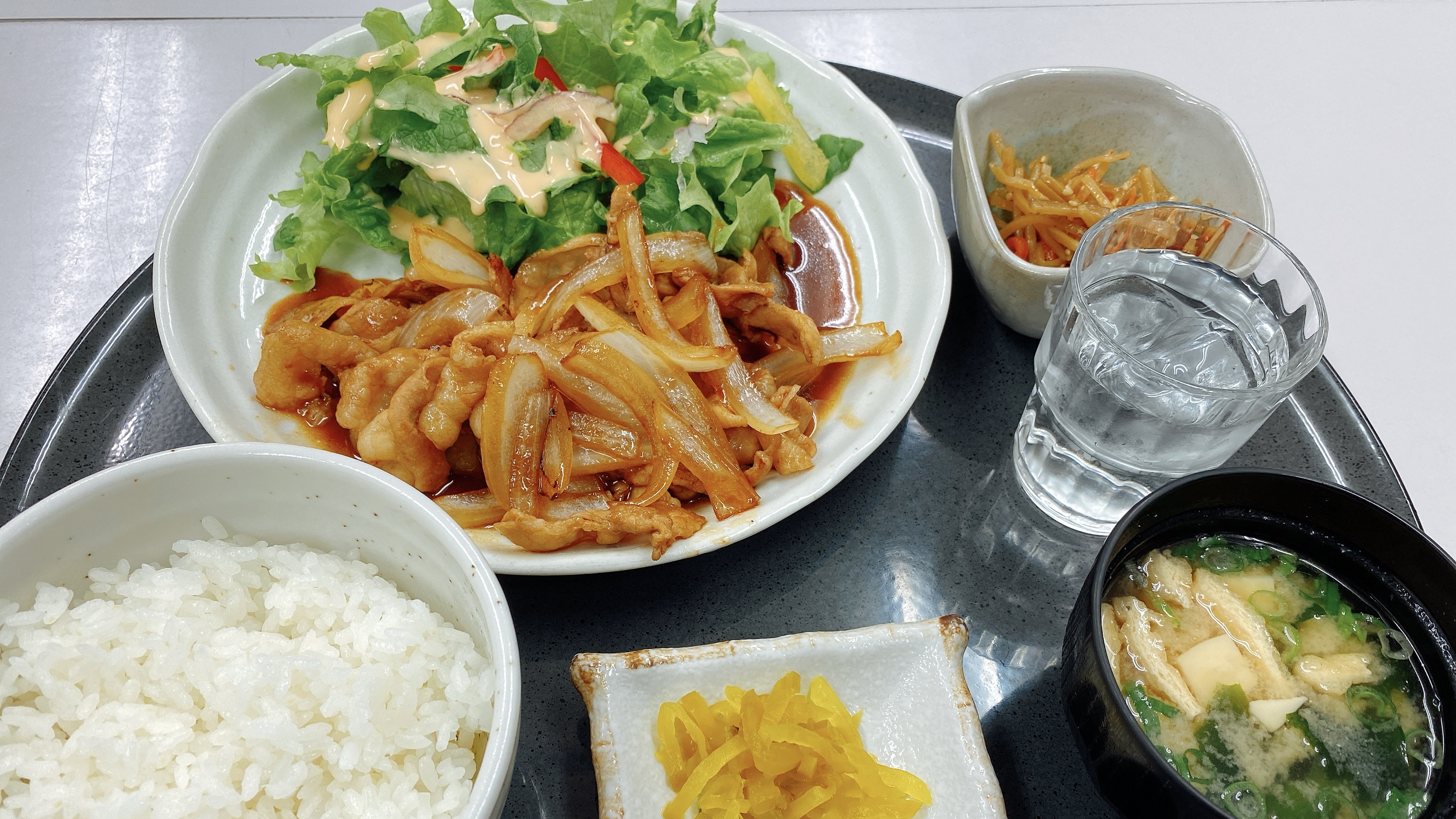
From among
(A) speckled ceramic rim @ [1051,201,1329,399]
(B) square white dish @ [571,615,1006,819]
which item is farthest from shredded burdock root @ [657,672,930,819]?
(A) speckled ceramic rim @ [1051,201,1329,399]

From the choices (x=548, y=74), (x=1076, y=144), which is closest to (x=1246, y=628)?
(x=1076, y=144)

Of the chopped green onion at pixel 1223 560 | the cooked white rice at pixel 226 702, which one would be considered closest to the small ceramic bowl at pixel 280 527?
the cooked white rice at pixel 226 702

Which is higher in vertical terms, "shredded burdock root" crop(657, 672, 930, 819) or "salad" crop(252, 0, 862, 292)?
"salad" crop(252, 0, 862, 292)

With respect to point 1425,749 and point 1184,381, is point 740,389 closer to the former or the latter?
point 1184,381

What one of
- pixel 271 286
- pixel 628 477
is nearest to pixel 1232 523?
pixel 628 477

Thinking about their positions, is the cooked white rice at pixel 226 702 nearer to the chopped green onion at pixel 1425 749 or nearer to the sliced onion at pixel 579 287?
the sliced onion at pixel 579 287

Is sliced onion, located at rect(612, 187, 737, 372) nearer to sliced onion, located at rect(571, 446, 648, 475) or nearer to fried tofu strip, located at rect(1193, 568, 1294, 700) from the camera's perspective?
sliced onion, located at rect(571, 446, 648, 475)
